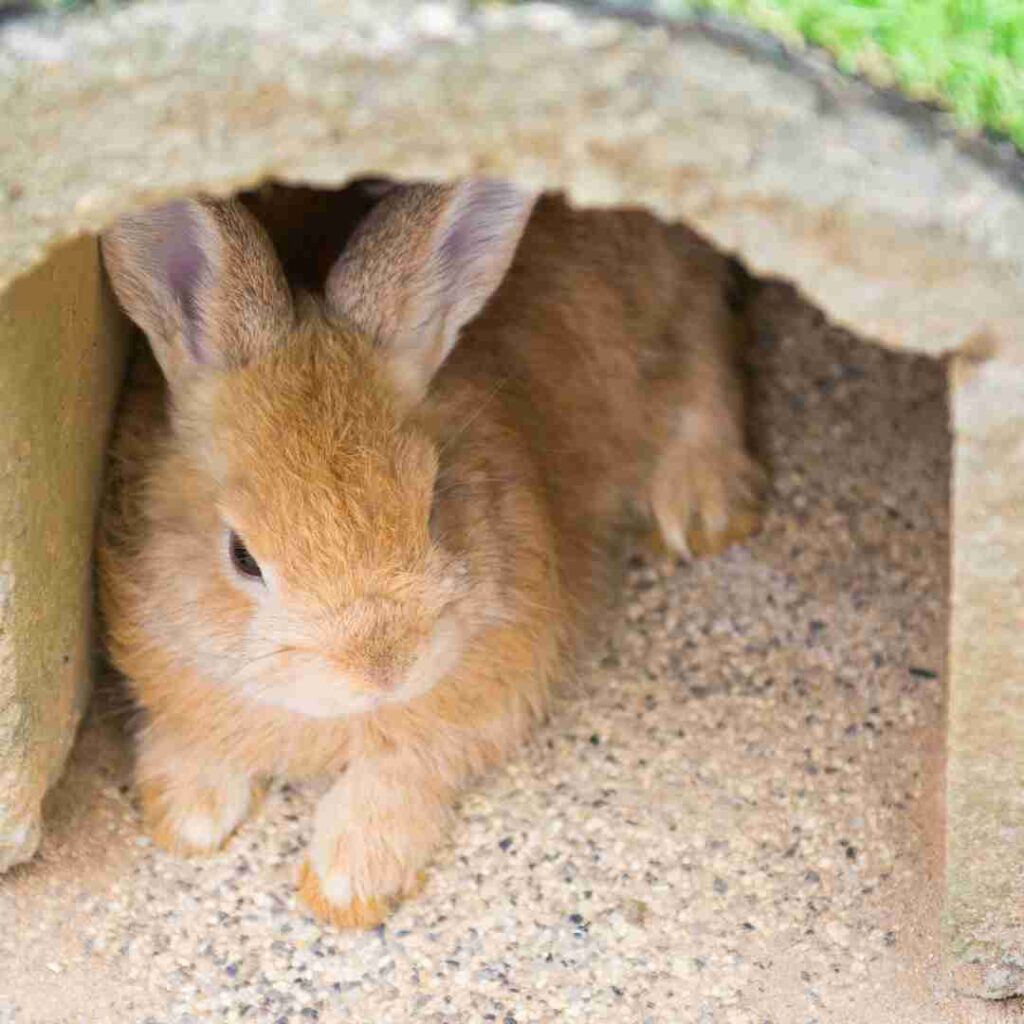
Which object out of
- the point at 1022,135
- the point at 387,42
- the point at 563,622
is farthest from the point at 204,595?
the point at 1022,135

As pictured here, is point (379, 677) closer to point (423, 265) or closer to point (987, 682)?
point (423, 265)

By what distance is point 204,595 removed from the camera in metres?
2.91

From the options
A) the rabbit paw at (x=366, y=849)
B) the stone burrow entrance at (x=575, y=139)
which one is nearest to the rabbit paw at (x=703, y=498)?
the rabbit paw at (x=366, y=849)

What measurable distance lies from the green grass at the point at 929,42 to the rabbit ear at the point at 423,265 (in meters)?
0.83

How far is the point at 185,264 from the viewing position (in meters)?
2.89

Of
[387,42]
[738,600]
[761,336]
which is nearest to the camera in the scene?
[387,42]

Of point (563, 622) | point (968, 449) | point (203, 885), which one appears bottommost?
point (203, 885)

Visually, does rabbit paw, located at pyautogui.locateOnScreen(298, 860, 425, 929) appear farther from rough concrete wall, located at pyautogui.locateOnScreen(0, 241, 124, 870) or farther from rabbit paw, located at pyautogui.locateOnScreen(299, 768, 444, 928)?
rough concrete wall, located at pyautogui.locateOnScreen(0, 241, 124, 870)

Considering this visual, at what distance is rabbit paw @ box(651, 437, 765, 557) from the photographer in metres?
4.02

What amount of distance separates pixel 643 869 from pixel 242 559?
3.38 ft

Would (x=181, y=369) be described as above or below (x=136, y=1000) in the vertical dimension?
above

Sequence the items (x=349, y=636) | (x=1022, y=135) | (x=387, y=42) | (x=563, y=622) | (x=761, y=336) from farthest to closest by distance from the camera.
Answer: (x=761, y=336), (x=563, y=622), (x=349, y=636), (x=1022, y=135), (x=387, y=42)

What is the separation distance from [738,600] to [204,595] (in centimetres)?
144

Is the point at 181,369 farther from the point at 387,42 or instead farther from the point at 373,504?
the point at 387,42
